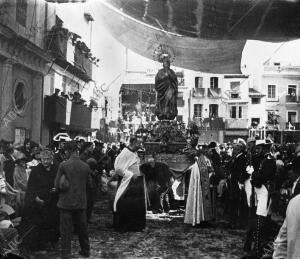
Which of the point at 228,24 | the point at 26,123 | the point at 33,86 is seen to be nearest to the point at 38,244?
the point at 228,24

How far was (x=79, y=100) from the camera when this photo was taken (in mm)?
14297

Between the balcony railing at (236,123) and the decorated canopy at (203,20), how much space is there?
2936cm

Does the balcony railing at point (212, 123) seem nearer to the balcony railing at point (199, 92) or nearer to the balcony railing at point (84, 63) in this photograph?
the balcony railing at point (199, 92)

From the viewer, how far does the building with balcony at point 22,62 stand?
6.62 metres

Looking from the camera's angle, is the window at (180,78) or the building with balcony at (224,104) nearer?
the window at (180,78)

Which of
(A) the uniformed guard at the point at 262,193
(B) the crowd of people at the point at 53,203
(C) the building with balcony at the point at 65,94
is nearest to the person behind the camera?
(B) the crowd of people at the point at 53,203

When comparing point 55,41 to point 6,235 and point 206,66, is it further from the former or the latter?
point 6,235

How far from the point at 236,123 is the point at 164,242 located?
31.1 m

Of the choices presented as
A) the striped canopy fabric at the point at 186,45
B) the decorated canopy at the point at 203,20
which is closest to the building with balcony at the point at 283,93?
the striped canopy fabric at the point at 186,45

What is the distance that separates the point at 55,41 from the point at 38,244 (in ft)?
22.3

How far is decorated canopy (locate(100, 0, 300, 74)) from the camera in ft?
18.5

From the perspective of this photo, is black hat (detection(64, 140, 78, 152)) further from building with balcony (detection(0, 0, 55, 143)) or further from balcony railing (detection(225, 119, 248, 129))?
balcony railing (detection(225, 119, 248, 129))

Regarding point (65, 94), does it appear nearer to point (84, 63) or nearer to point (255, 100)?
point (84, 63)

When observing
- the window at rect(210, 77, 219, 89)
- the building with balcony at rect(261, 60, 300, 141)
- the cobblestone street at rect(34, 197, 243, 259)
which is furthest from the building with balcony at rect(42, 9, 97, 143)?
the window at rect(210, 77, 219, 89)
